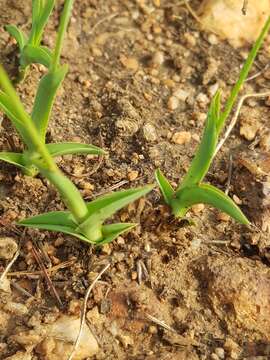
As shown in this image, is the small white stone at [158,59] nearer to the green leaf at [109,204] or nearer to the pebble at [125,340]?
the green leaf at [109,204]

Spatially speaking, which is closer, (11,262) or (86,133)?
(11,262)

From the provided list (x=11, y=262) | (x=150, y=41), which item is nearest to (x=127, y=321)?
(x=11, y=262)

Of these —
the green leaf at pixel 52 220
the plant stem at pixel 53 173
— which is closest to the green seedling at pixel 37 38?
the plant stem at pixel 53 173

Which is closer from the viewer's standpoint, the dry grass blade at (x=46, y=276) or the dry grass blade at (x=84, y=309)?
the dry grass blade at (x=84, y=309)

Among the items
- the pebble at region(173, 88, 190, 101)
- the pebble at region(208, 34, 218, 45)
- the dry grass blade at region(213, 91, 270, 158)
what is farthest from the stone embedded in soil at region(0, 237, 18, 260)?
the pebble at region(208, 34, 218, 45)

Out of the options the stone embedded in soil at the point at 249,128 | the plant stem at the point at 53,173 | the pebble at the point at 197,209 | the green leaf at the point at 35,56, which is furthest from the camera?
the stone embedded in soil at the point at 249,128

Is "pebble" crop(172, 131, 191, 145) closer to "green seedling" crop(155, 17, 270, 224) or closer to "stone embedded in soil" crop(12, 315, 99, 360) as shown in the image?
"green seedling" crop(155, 17, 270, 224)

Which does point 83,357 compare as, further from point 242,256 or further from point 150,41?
point 150,41

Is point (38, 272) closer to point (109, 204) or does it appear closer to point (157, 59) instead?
point (109, 204)
